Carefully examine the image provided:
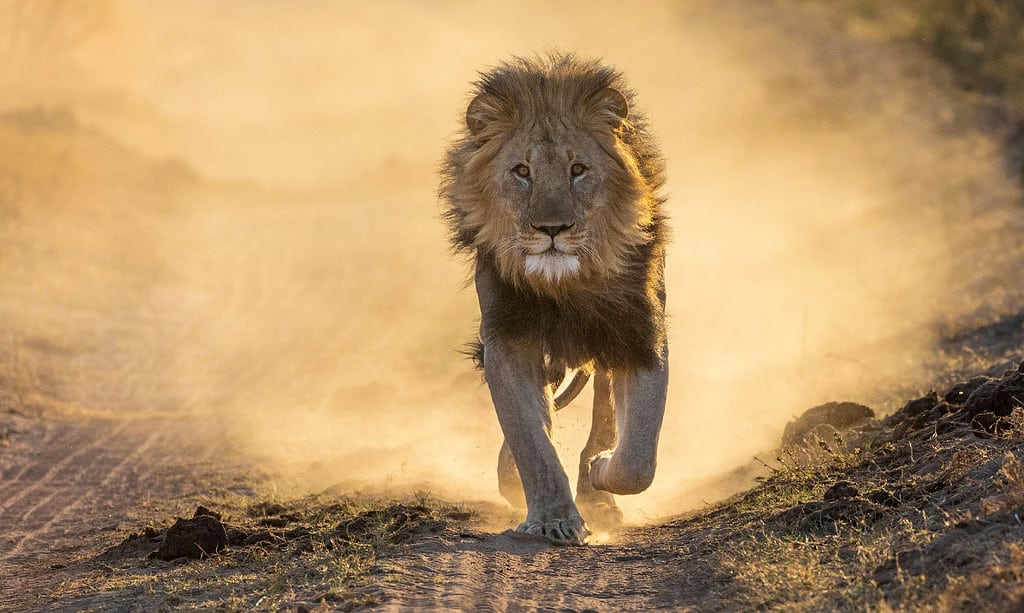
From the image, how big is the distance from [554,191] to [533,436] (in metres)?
1.06

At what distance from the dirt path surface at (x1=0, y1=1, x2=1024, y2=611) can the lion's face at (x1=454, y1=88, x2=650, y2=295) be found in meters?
1.18

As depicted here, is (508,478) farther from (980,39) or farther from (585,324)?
(980,39)

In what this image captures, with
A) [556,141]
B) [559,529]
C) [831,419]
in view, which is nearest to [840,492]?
[559,529]

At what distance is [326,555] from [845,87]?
24.6 meters

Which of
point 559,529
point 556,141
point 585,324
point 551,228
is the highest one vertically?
point 556,141

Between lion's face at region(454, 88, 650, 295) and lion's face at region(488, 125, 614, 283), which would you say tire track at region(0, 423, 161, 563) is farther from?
lion's face at region(488, 125, 614, 283)

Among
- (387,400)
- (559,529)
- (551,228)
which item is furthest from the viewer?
(387,400)

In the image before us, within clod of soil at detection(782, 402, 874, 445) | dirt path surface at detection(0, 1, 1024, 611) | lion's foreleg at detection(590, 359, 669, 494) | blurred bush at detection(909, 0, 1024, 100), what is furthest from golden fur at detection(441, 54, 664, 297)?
blurred bush at detection(909, 0, 1024, 100)

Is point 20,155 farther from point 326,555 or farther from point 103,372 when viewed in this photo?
point 326,555

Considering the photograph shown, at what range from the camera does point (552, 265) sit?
583cm

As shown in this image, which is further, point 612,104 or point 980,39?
point 980,39

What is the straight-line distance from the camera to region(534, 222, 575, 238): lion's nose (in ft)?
18.9

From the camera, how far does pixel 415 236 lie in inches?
862

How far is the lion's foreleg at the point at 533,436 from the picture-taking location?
5.91m
